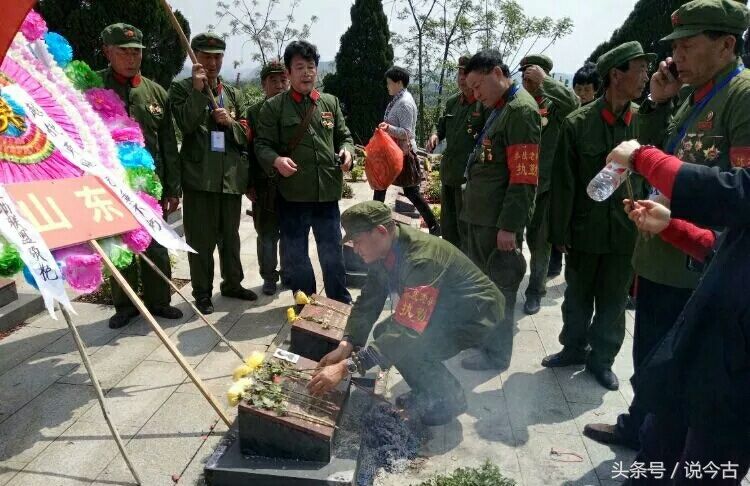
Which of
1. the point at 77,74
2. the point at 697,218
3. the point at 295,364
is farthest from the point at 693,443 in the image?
the point at 77,74

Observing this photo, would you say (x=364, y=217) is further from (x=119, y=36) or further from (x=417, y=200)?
(x=417, y=200)

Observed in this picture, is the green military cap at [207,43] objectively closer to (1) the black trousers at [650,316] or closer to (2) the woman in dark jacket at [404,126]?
(2) the woman in dark jacket at [404,126]

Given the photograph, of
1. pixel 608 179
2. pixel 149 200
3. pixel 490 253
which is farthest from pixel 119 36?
pixel 608 179

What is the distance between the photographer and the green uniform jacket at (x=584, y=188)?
151 inches

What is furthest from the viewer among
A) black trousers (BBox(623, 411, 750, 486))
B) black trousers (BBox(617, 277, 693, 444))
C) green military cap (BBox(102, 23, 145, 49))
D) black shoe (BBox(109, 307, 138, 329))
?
black shoe (BBox(109, 307, 138, 329))

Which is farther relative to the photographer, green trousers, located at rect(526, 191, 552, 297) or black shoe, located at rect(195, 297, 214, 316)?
green trousers, located at rect(526, 191, 552, 297)

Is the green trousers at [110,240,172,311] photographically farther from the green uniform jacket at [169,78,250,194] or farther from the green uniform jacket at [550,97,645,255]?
the green uniform jacket at [550,97,645,255]

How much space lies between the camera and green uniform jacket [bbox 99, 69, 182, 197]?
461cm

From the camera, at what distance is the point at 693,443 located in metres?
2.29

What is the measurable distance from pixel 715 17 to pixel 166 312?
4832mm

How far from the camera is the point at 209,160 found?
16.5ft

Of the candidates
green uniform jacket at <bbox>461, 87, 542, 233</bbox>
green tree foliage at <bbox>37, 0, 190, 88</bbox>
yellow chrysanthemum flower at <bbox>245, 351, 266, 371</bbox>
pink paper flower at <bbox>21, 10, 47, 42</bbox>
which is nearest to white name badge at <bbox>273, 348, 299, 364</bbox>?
yellow chrysanthemum flower at <bbox>245, 351, 266, 371</bbox>

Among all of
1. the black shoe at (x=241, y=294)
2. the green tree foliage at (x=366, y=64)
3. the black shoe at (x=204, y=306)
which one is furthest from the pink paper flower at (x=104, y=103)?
the green tree foliage at (x=366, y=64)

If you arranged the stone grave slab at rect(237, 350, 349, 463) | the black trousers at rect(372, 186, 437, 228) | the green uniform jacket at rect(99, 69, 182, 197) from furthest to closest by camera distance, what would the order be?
the black trousers at rect(372, 186, 437, 228), the green uniform jacket at rect(99, 69, 182, 197), the stone grave slab at rect(237, 350, 349, 463)
